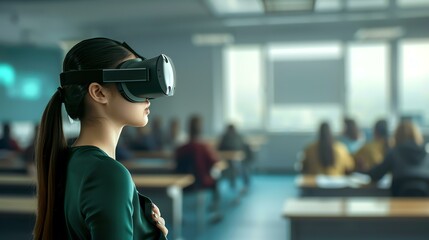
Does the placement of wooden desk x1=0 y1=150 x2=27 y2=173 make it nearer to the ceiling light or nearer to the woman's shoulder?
the ceiling light

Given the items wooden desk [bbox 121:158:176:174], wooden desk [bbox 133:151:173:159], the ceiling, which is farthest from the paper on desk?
the ceiling

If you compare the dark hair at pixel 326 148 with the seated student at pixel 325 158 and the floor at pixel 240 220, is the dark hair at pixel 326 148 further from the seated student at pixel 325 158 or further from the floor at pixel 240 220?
the floor at pixel 240 220

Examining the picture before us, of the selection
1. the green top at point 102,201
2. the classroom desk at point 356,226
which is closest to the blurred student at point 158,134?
the classroom desk at point 356,226

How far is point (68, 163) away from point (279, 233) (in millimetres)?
4838

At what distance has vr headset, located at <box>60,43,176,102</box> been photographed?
0.85m

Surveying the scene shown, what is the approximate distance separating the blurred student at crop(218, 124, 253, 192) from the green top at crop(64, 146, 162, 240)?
6596 mm

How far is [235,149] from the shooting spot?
799 cm

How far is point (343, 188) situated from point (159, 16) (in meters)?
6.05

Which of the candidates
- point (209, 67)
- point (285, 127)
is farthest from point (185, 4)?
point (285, 127)

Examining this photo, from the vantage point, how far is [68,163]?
0.89 m

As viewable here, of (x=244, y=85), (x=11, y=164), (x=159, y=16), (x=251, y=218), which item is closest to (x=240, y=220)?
(x=251, y=218)

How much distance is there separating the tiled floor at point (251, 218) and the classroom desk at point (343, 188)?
1.03 m

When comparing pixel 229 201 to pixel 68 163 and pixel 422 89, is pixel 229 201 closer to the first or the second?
pixel 422 89

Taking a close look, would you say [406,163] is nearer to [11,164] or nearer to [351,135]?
[351,135]
